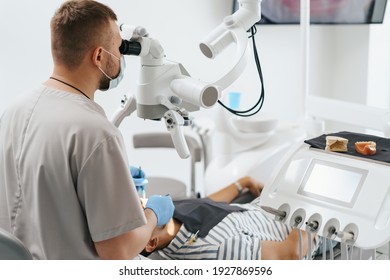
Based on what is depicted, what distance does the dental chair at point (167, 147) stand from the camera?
8.90ft

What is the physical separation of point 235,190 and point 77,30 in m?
1.27

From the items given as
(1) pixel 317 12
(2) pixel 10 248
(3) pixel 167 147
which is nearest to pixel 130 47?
(2) pixel 10 248

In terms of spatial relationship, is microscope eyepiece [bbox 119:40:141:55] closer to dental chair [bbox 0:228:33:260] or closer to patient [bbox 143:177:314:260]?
dental chair [bbox 0:228:33:260]

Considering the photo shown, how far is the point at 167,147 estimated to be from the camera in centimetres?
289

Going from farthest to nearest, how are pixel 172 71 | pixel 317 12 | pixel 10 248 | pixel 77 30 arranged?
pixel 317 12, pixel 172 71, pixel 77 30, pixel 10 248

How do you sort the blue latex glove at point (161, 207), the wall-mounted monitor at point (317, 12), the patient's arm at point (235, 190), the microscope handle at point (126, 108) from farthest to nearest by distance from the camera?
the wall-mounted monitor at point (317, 12) < the patient's arm at point (235, 190) < the microscope handle at point (126, 108) < the blue latex glove at point (161, 207)

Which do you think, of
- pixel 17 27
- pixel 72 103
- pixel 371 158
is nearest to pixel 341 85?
pixel 17 27

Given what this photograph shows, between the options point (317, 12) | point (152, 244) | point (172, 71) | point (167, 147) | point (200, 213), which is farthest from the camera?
point (317, 12)

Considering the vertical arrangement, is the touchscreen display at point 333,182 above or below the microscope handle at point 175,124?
below

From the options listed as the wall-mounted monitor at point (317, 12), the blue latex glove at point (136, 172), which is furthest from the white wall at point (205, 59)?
the blue latex glove at point (136, 172)

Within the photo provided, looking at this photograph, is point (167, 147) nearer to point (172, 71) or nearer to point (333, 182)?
point (172, 71)

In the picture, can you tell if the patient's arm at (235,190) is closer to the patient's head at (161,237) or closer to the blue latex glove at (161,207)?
the patient's head at (161,237)

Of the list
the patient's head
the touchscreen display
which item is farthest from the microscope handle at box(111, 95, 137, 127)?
the touchscreen display

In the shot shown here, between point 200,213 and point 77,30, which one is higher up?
point 77,30
